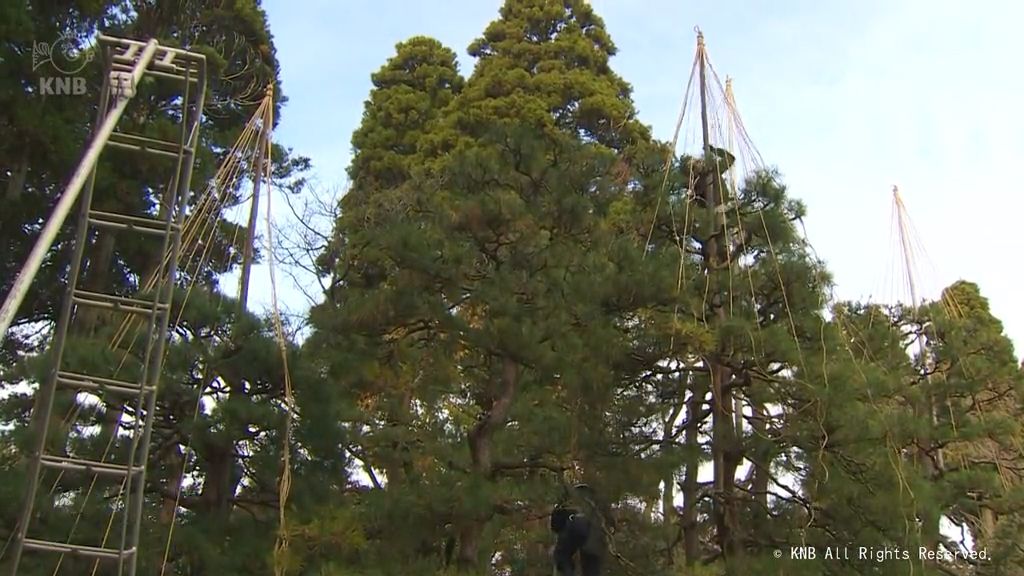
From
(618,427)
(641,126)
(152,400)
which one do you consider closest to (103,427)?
(152,400)

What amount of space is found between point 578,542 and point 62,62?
20.1 ft

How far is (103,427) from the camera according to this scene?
5.24m

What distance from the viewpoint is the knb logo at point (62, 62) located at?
275 inches

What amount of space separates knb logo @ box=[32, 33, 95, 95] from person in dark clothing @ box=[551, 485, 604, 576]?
5400mm

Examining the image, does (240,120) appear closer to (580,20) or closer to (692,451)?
(580,20)

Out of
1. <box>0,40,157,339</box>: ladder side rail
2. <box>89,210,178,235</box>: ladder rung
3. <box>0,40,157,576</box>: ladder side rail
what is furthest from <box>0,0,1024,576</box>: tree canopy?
<box>0,40,157,339</box>: ladder side rail

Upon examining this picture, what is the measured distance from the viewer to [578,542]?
3359mm

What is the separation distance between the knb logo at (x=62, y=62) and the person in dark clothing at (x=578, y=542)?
5.40 meters

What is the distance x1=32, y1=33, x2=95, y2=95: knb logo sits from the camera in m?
6.98

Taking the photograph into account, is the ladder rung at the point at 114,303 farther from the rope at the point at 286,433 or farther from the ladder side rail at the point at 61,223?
the rope at the point at 286,433

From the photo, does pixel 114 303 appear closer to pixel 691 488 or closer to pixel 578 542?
pixel 578 542

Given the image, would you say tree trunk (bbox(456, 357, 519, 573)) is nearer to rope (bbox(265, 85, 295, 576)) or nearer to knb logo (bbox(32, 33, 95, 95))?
rope (bbox(265, 85, 295, 576))

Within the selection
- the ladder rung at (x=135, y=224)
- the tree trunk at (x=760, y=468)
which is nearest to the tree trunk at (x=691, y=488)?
the tree trunk at (x=760, y=468)

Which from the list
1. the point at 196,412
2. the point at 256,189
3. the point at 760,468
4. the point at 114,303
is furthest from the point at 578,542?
the point at 256,189
